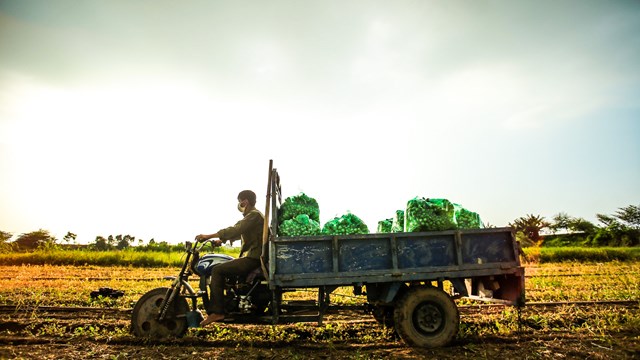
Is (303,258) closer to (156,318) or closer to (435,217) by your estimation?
(435,217)

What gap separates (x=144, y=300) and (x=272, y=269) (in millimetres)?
2019

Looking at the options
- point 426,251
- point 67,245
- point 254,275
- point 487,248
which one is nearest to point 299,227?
point 254,275

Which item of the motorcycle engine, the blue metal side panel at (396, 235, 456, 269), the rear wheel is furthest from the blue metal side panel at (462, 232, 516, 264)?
the motorcycle engine

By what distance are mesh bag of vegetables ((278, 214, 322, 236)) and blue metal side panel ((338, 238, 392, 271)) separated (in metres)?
0.47

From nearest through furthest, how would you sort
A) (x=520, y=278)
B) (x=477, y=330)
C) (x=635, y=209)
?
(x=520, y=278), (x=477, y=330), (x=635, y=209)

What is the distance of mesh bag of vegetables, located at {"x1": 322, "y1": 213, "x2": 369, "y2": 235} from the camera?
17.5 ft

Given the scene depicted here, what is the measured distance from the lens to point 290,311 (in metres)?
5.41

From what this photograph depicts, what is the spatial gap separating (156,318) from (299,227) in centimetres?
237

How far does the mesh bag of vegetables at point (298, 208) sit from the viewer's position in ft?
17.7

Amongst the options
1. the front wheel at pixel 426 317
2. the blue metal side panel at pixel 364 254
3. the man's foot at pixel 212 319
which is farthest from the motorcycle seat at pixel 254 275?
the front wheel at pixel 426 317

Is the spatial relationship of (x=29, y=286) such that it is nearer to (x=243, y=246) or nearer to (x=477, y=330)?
(x=243, y=246)

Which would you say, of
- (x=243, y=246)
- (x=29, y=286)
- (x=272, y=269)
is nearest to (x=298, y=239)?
(x=272, y=269)

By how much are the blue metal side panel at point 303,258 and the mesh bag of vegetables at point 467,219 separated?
2.03 m

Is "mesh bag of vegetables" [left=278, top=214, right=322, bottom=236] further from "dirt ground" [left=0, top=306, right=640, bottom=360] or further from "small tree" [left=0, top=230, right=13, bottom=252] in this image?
"small tree" [left=0, top=230, right=13, bottom=252]
